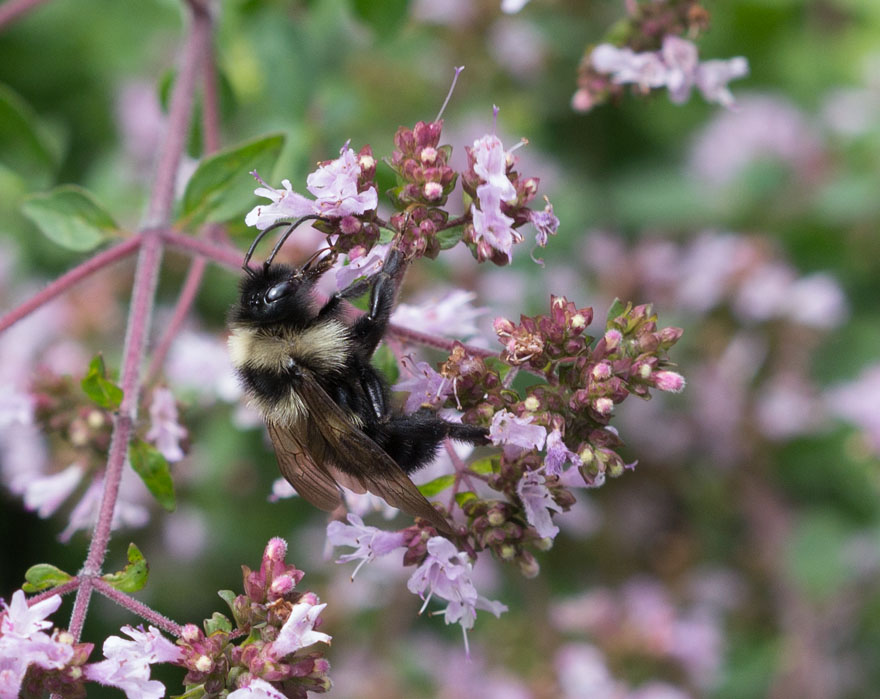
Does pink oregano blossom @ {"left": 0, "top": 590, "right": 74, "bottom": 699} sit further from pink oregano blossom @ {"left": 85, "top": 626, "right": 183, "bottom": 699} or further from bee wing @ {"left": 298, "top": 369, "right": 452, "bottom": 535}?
bee wing @ {"left": 298, "top": 369, "right": 452, "bottom": 535}

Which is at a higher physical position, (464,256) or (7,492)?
(464,256)

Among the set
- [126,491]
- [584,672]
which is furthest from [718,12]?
[126,491]

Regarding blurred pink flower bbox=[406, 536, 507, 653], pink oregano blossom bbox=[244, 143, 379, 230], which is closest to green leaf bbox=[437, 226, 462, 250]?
pink oregano blossom bbox=[244, 143, 379, 230]

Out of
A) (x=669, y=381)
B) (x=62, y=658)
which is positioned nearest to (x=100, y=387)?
(x=62, y=658)

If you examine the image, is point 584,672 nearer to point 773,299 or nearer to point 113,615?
point 773,299

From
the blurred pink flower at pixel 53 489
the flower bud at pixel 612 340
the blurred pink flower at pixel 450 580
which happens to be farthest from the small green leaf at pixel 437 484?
the blurred pink flower at pixel 53 489

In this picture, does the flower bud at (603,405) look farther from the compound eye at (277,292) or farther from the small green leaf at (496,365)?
the compound eye at (277,292)

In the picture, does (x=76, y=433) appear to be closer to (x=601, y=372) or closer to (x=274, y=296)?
(x=274, y=296)

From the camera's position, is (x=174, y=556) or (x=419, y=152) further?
(x=174, y=556)
